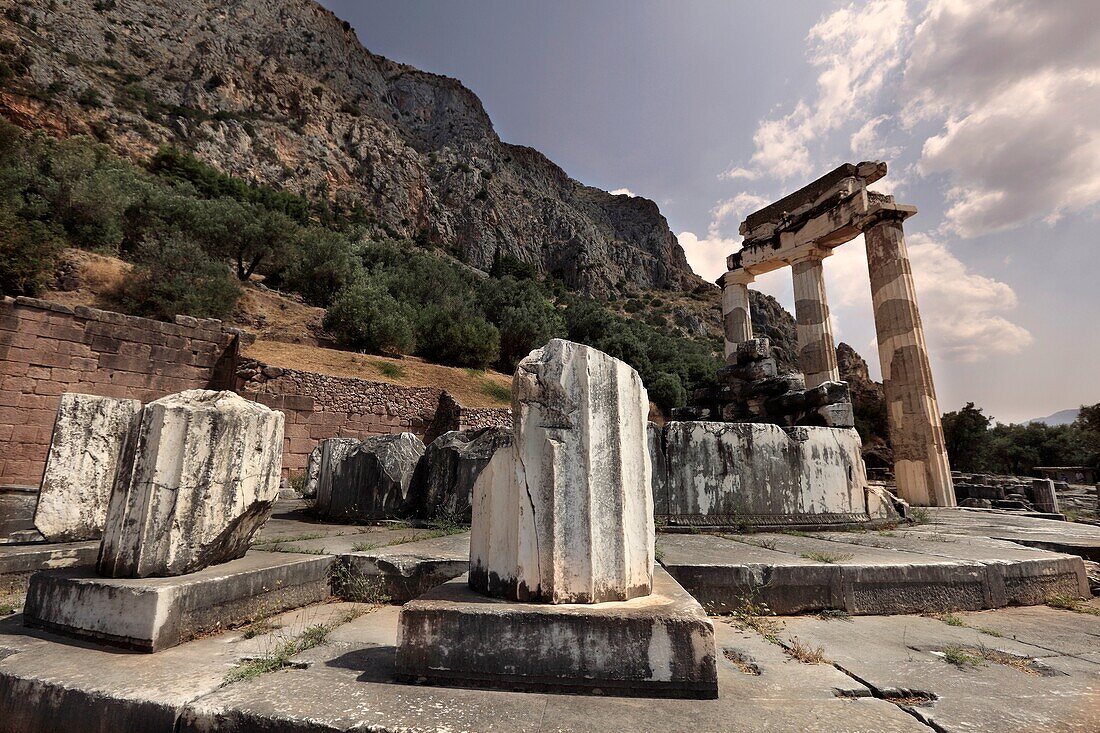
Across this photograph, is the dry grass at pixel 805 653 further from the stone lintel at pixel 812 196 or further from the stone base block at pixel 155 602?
the stone lintel at pixel 812 196

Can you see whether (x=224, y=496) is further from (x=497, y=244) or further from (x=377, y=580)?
(x=497, y=244)

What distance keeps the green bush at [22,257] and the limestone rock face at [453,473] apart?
16.4 meters

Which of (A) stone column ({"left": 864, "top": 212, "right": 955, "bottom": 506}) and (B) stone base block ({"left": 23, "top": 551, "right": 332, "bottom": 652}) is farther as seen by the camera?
(A) stone column ({"left": 864, "top": 212, "right": 955, "bottom": 506})

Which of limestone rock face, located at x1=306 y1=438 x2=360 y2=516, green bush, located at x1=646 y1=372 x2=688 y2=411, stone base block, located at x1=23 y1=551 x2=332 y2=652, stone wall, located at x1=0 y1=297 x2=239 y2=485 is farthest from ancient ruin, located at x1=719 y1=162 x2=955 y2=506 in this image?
green bush, located at x1=646 y1=372 x2=688 y2=411

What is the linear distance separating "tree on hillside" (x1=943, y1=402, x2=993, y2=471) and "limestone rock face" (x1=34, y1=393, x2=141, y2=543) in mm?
35148

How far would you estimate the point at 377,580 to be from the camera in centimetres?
332

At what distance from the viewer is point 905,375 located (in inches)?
461

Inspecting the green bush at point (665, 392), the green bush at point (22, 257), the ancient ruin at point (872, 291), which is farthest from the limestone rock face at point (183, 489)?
the green bush at point (665, 392)

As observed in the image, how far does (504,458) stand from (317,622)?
1.54m

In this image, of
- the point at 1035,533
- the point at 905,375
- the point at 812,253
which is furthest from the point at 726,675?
the point at 812,253

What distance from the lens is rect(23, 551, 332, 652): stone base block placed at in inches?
87.5

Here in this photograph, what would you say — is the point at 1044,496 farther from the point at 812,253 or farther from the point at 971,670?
the point at 971,670

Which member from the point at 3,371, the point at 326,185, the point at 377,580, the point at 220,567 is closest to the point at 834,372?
the point at 377,580

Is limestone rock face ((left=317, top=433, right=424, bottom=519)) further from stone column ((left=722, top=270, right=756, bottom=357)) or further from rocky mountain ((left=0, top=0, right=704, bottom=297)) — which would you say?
rocky mountain ((left=0, top=0, right=704, bottom=297))
